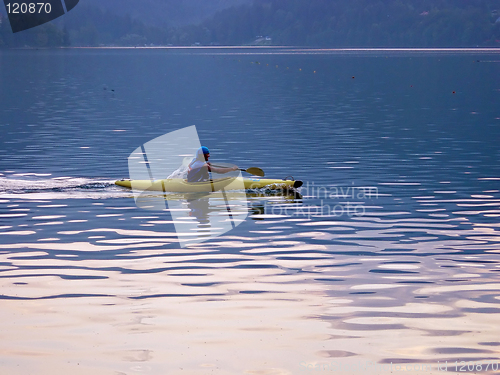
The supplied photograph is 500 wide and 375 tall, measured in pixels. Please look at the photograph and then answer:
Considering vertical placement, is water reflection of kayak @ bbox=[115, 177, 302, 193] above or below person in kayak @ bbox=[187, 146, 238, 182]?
below

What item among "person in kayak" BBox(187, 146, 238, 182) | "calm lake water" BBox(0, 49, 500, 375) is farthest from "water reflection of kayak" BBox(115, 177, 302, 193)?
"calm lake water" BBox(0, 49, 500, 375)

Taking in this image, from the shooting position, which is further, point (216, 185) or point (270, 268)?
point (216, 185)

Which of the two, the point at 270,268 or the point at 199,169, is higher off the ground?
the point at 199,169

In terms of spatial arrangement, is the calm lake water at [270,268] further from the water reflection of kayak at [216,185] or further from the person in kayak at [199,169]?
the person in kayak at [199,169]

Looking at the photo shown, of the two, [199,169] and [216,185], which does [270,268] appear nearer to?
[216,185]

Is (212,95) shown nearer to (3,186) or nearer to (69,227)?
(3,186)

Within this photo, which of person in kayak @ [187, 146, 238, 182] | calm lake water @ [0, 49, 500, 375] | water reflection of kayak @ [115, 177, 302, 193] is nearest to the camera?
calm lake water @ [0, 49, 500, 375]

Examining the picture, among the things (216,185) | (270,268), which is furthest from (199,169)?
(270,268)

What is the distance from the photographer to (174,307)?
1419 cm

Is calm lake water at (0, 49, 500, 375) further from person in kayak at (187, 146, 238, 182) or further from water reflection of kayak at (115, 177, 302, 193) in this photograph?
person in kayak at (187, 146, 238, 182)

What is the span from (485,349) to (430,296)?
2.63m

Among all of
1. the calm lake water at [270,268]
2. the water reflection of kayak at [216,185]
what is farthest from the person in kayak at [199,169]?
the calm lake water at [270,268]

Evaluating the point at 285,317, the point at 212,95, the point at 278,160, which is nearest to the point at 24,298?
the point at 285,317

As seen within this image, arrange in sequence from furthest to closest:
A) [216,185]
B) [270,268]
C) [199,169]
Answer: [199,169] < [216,185] < [270,268]
